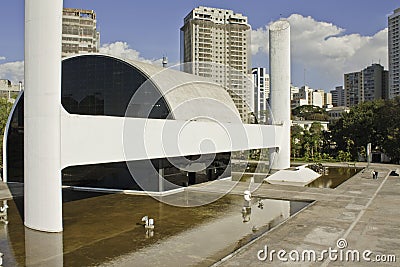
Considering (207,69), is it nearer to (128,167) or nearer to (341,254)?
(128,167)

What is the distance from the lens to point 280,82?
2848 centimetres

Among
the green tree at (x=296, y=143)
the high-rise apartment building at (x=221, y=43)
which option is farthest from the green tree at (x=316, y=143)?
the high-rise apartment building at (x=221, y=43)

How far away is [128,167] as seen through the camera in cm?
1922

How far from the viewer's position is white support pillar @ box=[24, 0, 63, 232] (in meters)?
11.0

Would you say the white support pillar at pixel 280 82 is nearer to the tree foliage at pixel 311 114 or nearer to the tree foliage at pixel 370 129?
the tree foliage at pixel 370 129

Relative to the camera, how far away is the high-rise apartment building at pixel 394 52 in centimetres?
8038

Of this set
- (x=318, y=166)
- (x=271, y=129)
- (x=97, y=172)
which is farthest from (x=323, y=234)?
(x=318, y=166)

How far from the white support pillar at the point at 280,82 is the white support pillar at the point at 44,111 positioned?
64.5ft

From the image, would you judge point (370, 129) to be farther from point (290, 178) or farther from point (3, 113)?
point (3, 113)

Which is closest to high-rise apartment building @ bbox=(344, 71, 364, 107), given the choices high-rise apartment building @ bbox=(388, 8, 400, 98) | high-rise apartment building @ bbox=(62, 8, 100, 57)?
high-rise apartment building @ bbox=(388, 8, 400, 98)

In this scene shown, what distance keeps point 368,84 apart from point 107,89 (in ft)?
291

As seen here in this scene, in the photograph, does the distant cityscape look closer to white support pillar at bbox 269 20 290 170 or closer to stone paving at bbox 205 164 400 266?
white support pillar at bbox 269 20 290 170

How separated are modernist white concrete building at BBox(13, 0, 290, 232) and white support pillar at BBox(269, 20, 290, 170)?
0.07 m

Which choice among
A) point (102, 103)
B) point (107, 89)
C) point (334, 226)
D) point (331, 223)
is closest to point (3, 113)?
point (102, 103)
